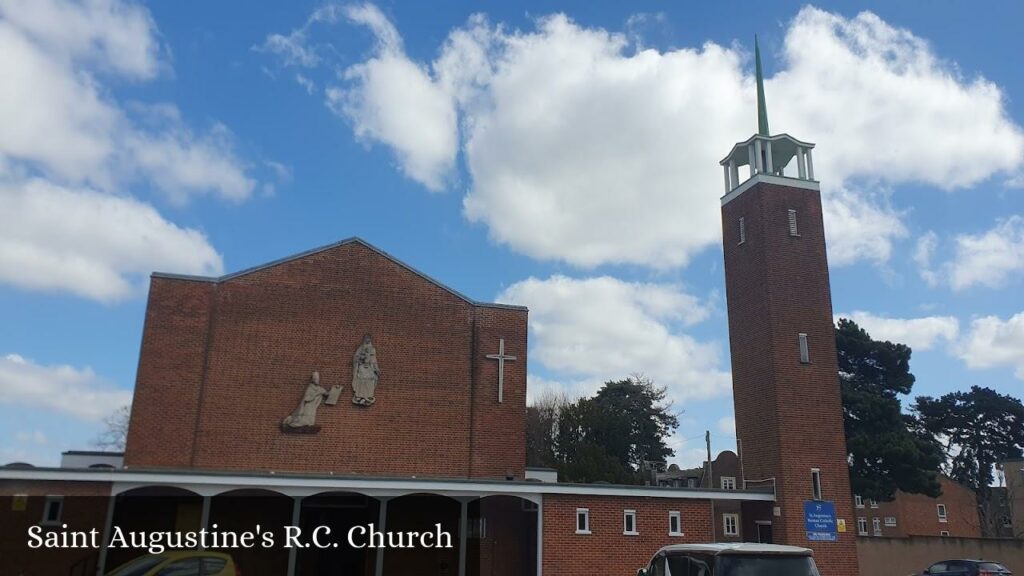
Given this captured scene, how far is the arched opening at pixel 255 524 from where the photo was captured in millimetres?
19734

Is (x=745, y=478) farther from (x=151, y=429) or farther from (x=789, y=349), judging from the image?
(x=151, y=429)

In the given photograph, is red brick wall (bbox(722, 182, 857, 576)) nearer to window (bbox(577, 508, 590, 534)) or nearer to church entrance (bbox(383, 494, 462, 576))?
window (bbox(577, 508, 590, 534))

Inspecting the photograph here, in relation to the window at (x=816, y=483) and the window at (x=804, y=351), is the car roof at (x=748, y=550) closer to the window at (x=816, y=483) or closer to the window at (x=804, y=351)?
the window at (x=816, y=483)

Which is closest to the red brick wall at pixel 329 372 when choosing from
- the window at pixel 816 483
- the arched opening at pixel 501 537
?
the arched opening at pixel 501 537

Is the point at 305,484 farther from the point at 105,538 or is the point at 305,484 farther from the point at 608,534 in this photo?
the point at 608,534

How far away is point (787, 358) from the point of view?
2416 cm

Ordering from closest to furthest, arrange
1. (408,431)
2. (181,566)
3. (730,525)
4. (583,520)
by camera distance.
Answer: (181,566) → (583,520) → (408,431) → (730,525)

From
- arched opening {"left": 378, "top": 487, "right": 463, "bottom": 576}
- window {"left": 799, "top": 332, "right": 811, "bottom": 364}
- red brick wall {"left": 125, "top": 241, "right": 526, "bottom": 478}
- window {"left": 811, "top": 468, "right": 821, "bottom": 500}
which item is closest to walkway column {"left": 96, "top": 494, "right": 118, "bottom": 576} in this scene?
red brick wall {"left": 125, "top": 241, "right": 526, "bottom": 478}

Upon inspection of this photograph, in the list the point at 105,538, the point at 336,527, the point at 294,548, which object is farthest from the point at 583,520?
the point at 105,538

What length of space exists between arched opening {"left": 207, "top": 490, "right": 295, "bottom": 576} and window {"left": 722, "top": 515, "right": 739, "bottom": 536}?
12.9 m

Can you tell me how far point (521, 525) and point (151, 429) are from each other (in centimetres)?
1069

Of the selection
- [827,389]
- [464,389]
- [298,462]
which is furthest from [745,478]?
[298,462]

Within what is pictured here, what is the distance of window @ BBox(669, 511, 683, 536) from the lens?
2056 centimetres

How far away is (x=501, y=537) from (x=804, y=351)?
11.5 m
